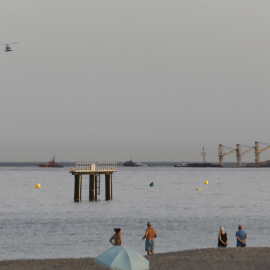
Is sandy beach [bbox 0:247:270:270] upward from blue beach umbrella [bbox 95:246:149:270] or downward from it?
downward

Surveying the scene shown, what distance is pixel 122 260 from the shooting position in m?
21.2

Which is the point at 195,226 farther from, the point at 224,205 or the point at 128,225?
the point at 224,205

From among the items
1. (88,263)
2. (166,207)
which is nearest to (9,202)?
(166,207)

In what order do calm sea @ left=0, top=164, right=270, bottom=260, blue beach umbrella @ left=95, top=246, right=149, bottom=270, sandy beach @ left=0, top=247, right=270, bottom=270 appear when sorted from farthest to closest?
calm sea @ left=0, top=164, right=270, bottom=260, sandy beach @ left=0, top=247, right=270, bottom=270, blue beach umbrella @ left=95, top=246, right=149, bottom=270

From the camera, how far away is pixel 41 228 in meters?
57.2

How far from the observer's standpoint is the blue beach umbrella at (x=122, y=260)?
21031 mm

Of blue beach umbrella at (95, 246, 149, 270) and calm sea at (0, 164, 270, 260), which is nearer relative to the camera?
blue beach umbrella at (95, 246, 149, 270)

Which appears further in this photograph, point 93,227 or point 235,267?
point 93,227

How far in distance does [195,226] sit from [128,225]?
7.12 m

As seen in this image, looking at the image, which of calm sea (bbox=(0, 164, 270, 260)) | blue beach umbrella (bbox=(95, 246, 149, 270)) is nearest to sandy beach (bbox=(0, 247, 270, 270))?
blue beach umbrella (bbox=(95, 246, 149, 270))

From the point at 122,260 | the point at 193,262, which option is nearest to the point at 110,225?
the point at 193,262

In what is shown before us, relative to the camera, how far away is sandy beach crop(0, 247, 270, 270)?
2698 centimetres

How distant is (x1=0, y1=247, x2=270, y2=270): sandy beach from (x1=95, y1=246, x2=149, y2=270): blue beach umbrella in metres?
5.35

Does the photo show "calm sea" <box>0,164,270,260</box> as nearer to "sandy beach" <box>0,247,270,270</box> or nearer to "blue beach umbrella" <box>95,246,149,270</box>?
"sandy beach" <box>0,247,270,270</box>
